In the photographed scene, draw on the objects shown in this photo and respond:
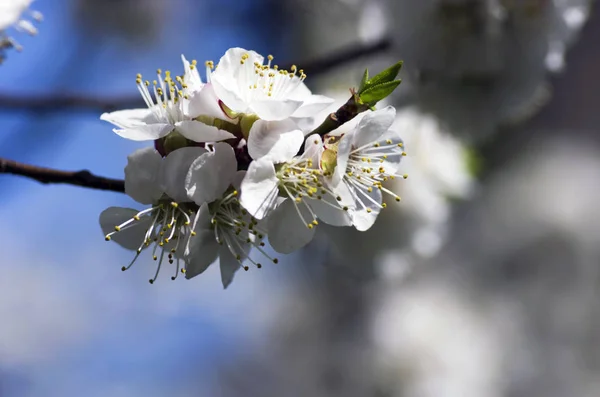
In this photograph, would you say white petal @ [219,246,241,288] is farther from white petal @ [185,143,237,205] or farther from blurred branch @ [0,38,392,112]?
blurred branch @ [0,38,392,112]

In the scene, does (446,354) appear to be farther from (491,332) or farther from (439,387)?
(491,332)

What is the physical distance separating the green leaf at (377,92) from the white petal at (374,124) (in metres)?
0.02

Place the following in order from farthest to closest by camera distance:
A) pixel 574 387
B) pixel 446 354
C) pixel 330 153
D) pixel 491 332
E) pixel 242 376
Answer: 1. pixel 242 376
2. pixel 574 387
3. pixel 491 332
4. pixel 446 354
5. pixel 330 153

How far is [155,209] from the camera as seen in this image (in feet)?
1.96

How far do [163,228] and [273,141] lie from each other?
13 centimetres

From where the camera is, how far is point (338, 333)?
349 cm

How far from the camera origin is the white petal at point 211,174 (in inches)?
21.4

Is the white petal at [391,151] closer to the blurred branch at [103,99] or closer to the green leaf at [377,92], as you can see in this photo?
the green leaf at [377,92]

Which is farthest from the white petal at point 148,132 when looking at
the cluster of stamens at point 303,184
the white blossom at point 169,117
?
the cluster of stamens at point 303,184

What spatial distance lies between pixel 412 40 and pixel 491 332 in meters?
2.25

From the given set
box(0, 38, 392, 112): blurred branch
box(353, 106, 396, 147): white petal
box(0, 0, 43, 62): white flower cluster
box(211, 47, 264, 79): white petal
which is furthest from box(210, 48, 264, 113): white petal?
box(0, 38, 392, 112): blurred branch

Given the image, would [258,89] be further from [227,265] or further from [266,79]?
[227,265]

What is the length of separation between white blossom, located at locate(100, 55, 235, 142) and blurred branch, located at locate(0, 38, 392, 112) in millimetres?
629

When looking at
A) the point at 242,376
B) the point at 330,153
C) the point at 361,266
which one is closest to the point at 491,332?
the point at 242,376
